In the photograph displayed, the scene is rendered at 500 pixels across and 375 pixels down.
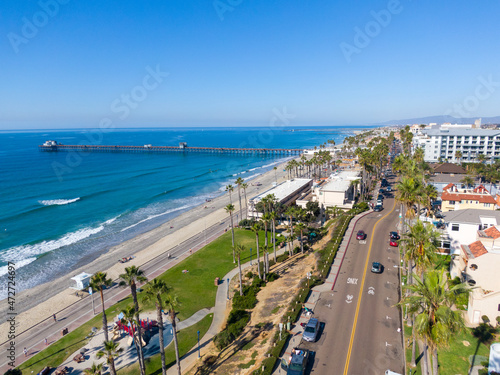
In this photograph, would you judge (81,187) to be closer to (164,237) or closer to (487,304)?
(164,237)

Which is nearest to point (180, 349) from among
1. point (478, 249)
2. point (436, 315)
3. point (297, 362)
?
point (297, 362)


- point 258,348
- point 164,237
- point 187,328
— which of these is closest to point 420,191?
point 258,348

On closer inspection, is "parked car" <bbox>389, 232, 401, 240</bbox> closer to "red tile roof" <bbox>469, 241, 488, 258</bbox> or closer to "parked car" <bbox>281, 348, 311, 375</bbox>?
"red tile roof" <bbox>469, 241, 488, 258</bbox>

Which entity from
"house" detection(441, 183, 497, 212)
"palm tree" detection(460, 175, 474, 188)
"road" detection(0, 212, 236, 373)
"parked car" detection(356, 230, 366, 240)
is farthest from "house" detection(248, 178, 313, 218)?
"palm tree" detection(460, 175, 474, 188)

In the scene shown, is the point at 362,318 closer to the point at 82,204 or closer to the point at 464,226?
the point at 464,226

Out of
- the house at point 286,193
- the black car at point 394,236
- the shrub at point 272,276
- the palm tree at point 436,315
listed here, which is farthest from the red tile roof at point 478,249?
the house at point 286,193

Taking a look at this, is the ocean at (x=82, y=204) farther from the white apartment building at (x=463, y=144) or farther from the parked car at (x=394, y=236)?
the white apartment building at (x=463, y=144)
